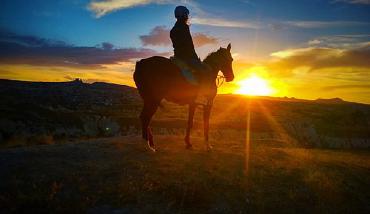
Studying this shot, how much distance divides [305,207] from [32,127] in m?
30.2

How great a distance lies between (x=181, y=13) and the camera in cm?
1423

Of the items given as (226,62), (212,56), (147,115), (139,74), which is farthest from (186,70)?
(226,62)

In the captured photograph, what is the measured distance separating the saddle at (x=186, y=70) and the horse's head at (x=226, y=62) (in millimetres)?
2191

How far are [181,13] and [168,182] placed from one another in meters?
6.42

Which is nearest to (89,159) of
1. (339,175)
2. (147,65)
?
(147,65)

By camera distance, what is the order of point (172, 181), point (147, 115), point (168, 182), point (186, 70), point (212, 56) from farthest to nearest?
point (212, 56), point (147, 115), point (186, 70), point (172, 181), point (168, 182)

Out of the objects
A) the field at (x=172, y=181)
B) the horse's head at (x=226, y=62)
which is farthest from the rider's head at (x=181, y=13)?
the field at (x=172, y=181)

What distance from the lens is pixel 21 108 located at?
164 feet

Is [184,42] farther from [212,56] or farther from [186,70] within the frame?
[212,56]

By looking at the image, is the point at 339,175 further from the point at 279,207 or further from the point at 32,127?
the point at 32,127

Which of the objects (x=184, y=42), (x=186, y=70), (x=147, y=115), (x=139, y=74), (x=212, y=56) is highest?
(x=184, y=42)

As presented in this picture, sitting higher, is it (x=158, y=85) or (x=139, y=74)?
(x=139, y=74)

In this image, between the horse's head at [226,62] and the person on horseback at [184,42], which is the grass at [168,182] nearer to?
the person on horseback at [184,42]

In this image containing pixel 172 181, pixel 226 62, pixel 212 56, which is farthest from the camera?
pixel 226 62
